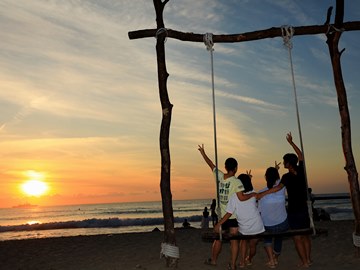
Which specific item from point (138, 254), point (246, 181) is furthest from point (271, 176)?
point (138, 254)

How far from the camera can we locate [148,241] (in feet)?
38.1

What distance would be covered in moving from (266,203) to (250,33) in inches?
129

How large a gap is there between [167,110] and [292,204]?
2662 mm

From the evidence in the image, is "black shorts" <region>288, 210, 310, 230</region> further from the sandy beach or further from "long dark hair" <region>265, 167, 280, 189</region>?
"long dark hair" <region>265, 167, 280, 189</region>

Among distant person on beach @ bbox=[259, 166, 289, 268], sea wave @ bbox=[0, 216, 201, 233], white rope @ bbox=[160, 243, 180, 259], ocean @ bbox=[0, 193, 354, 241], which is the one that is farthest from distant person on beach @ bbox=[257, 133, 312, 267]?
sea wave @ bbox=[0, 216, 201, 233]

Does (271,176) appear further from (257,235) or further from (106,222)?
(106,222)

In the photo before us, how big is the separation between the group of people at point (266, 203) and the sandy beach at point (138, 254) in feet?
1.72

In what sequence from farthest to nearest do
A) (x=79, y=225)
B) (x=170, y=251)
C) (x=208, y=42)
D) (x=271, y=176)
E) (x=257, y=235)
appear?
(x=79, y=225)
(x=208, y=42)
(x=170, y=251)
(x=271, y=176)
(x=257, y=235)

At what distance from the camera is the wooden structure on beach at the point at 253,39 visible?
721 centimetres

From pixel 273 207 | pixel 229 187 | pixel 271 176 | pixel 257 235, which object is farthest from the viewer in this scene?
pixel 273 207

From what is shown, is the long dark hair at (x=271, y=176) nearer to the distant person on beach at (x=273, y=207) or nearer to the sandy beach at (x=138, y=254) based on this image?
the distant person on beach at (x=273, y=207)

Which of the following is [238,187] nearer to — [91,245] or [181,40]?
[181,40]

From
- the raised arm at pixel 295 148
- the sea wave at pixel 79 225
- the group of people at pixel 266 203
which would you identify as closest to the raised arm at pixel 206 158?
the group of people at pixel 266 203

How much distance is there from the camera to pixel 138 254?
9.24 m
